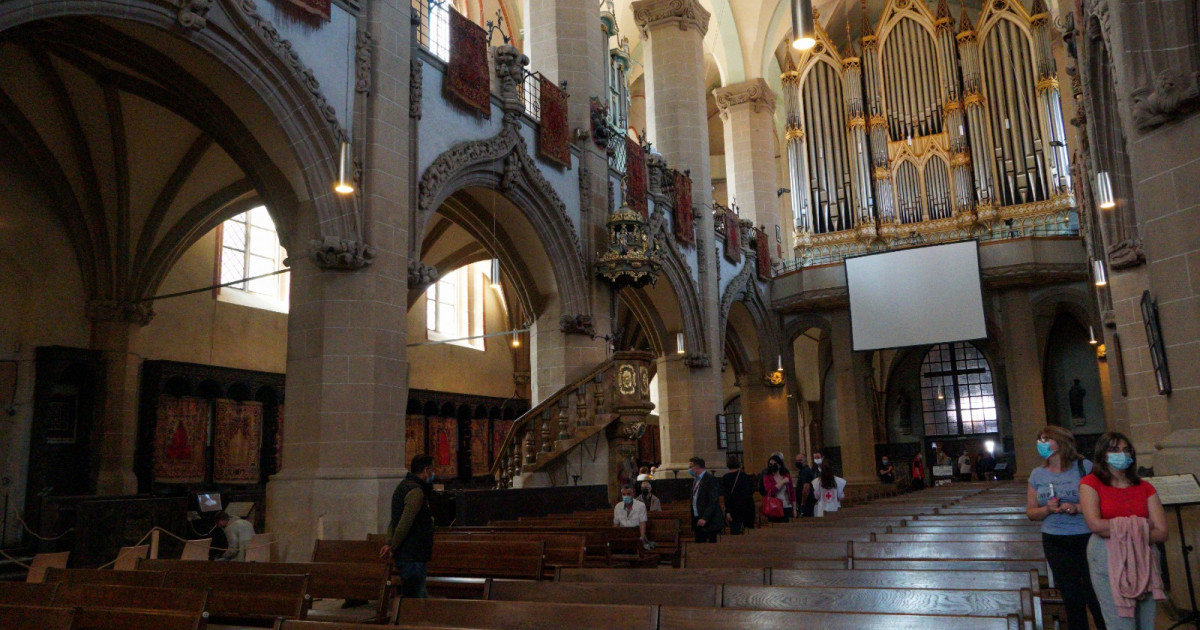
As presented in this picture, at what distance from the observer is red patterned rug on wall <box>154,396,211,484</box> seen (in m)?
15.3

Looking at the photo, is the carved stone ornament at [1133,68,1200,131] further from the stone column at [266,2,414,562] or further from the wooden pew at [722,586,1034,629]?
the stone column at [266,2,414,562]

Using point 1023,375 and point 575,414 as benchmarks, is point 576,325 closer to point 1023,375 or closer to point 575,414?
point 575,414

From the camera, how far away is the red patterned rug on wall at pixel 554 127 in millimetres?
14188

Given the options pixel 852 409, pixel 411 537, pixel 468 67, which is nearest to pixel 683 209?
pixel 468 67

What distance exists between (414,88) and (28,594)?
25.9 ft

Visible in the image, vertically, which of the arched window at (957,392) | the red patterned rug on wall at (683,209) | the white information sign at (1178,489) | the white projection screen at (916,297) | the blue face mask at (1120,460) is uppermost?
the red patterned rug on wall at (683,209)

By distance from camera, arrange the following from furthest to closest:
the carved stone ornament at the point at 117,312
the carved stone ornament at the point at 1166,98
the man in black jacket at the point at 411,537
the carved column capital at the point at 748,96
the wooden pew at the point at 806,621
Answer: the carved column capital at the point at 748,96 < the carved stone ornament at the point at 117,312 < the carved stone ornament at the point at 1166,98 < the man in black jacket at the point at 411,537 < the wooden pew at the point at 806,621

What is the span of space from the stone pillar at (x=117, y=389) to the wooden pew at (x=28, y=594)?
409 inches

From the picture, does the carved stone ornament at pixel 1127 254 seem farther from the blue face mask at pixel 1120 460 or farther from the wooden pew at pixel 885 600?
the wooden pew at pixel 885 600

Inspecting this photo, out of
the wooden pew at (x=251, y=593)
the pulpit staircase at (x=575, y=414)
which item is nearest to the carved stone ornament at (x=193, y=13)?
the wooden pew at (x=251, y=593)

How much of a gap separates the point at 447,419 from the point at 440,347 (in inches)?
70.6

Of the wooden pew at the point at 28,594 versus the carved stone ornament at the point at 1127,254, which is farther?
the carved stone ornament at the point at 1127,254

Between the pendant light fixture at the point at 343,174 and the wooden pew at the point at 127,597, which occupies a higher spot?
the pendant light fixture at the point at 343,174

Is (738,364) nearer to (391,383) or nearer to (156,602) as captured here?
(391,383)
